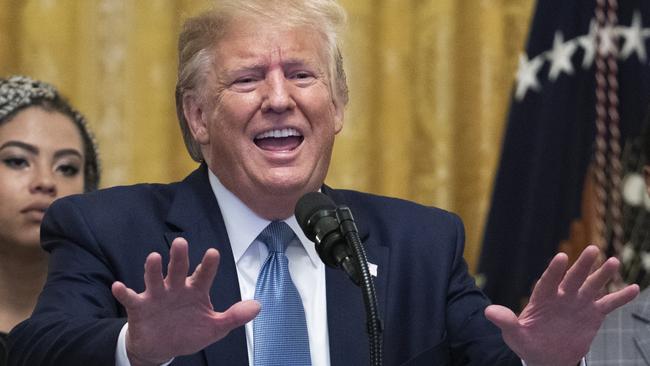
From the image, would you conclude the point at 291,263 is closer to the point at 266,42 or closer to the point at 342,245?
the point at 266,42

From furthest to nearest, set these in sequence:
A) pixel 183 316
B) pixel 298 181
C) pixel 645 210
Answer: pixel 645 210 < pixel 298 181 < pixel 183 316

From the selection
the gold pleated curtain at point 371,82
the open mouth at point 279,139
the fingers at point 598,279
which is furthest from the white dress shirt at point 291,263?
the gold pleated curtain at point 371,82

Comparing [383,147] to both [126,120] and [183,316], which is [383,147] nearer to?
[126,120]

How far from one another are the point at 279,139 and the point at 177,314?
64 cm

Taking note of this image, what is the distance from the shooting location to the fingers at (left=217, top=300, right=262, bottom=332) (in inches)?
67.7

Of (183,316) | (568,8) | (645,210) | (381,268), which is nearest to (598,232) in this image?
(645,210)

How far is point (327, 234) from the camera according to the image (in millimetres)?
1677

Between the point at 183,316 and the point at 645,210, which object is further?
the point at 645,210

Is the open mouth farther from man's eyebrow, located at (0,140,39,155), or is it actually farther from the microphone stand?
man's eyebrow, located at (0,140,39,155)

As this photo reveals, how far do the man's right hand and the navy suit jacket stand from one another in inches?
10.2

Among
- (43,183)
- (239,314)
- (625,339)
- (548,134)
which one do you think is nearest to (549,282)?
(239,314)

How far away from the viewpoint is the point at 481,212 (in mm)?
3719

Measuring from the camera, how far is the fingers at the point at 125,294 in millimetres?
1697

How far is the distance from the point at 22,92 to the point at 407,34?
4.08ft
